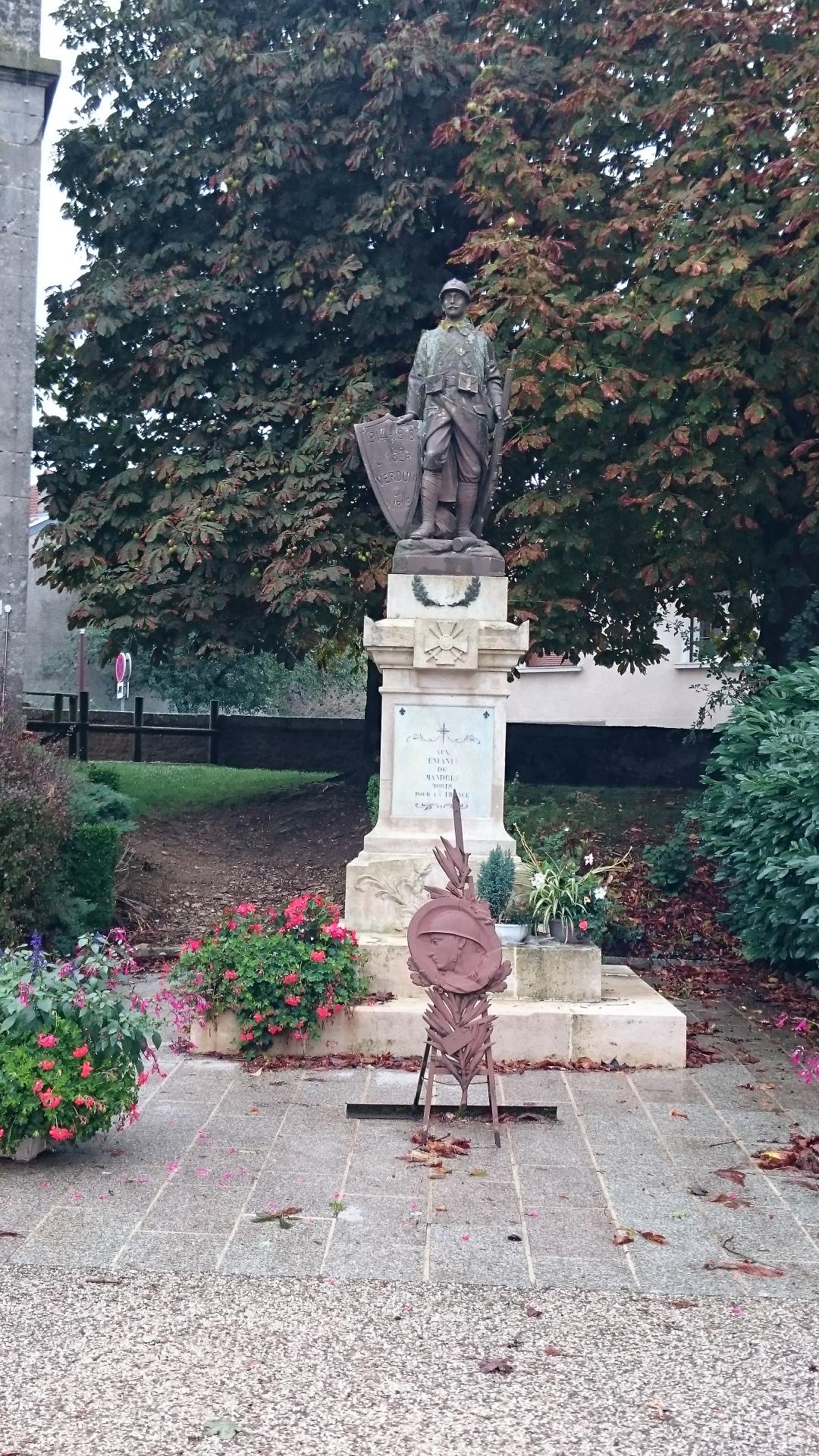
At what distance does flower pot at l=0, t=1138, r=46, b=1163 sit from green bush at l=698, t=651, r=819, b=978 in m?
4.30

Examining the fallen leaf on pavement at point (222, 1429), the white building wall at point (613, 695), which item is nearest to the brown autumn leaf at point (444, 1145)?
the fallen leaf on pavement at point (222, 1429)

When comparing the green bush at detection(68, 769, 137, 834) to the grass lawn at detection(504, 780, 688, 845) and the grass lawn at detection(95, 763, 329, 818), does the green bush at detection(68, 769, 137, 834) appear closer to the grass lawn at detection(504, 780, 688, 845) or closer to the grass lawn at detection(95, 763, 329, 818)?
the grass lawn at detection(504, 780, 688, 845)

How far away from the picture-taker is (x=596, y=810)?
14.6 meters

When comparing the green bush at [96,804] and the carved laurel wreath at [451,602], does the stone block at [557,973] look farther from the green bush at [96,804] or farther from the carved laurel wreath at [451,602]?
the green bush at [96,804]

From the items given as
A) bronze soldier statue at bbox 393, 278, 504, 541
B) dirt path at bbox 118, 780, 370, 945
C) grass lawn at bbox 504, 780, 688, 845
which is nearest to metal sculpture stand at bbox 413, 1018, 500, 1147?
bronze soldier statue at bbox 393, 278, 504, 541

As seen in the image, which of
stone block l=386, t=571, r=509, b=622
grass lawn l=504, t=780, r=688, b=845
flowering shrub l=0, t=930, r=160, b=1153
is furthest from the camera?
grass lawn l=504, t=780, r=688, b=845

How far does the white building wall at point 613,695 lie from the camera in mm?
24547

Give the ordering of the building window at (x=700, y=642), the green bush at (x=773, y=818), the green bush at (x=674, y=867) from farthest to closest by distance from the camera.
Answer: the building window at (x=700, y=642), the green bush at (x=674, y=867), the green bush at (x=773, y=818)

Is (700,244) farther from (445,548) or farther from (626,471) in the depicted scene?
(445,548)

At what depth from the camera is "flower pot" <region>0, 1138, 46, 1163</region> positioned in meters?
5.38

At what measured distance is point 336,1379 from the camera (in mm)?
3625

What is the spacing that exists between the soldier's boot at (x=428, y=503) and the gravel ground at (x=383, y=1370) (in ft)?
18.1

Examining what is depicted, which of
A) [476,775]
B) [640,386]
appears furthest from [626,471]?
[476,775]

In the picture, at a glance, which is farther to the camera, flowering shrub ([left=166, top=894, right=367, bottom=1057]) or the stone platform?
the stone platform
